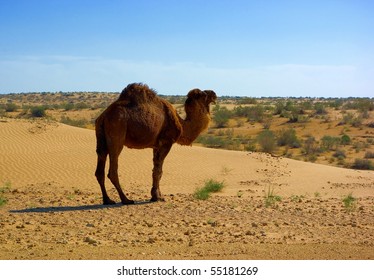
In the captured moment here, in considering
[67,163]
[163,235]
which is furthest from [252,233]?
[67,163]

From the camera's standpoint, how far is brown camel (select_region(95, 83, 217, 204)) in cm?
1255

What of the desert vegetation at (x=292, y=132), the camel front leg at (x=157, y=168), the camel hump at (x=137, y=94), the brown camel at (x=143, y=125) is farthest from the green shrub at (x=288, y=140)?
the camel hump at (x=137, y=94)

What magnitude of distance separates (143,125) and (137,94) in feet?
2.63

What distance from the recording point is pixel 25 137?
84.2ft

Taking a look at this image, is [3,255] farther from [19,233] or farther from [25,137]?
[25,137]

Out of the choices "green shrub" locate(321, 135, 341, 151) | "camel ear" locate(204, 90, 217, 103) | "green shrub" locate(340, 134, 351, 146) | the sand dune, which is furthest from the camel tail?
"green shrub" locate(340, 134, 351, 146)

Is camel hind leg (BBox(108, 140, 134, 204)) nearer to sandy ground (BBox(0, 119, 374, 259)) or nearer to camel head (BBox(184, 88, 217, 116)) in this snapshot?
sandy ground (BBox(0, 119, 374, 259))

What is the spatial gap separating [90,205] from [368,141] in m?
29.5

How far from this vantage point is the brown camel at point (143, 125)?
41.2 ft

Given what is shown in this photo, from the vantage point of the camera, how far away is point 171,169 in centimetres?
2152

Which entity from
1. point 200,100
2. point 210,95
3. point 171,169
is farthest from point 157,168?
point 171,169

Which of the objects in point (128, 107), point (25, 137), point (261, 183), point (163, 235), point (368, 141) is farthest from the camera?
point (368, 141)

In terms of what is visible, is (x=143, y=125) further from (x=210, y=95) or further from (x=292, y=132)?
(x=292, y=132)

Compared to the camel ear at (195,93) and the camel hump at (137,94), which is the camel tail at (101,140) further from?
A: the camel ear at (195,93)
